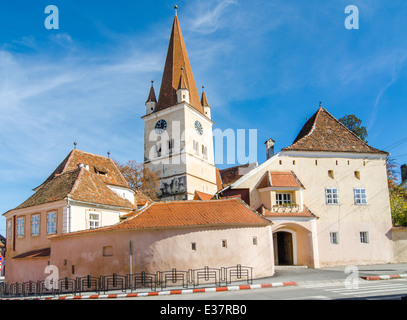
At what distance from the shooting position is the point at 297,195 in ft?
91.2

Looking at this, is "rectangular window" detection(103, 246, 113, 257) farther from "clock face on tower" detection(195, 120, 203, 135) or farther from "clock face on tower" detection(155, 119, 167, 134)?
"clock face on tower" detection(195, 120, 203, 135)

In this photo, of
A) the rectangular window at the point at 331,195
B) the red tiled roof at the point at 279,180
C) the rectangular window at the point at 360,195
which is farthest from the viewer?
the rectangular window at the point at 360,195

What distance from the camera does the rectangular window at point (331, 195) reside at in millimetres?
29358

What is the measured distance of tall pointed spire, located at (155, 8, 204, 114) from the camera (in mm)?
58469

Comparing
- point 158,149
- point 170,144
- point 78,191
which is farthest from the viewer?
point 158,149

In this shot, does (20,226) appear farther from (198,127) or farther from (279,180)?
(198,127)

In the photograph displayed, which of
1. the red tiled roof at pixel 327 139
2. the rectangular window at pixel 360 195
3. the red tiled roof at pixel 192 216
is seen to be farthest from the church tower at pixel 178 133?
the red tiled roof at pixel 192 216

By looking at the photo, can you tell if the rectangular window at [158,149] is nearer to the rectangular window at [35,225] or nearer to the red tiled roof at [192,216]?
the rectangular window at [35,225]

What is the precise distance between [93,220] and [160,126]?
3402 centimetres

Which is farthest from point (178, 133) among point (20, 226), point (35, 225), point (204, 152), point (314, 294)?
point (314, 294)

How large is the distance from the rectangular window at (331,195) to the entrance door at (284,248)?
14.0 feet

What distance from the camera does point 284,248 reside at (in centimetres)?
2825
